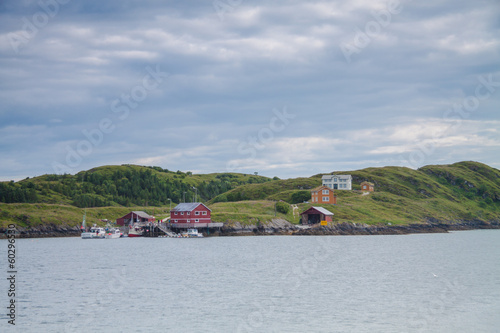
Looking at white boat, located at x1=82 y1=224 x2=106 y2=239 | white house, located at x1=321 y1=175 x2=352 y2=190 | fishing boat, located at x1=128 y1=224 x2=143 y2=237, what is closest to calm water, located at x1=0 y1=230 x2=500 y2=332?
white boat, located at x1=82 y1=224 x2=106 y2=239

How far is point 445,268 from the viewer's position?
64250 millimetres

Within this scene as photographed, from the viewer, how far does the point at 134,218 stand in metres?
146

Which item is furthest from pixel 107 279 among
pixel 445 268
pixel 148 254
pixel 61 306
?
pixel 445 268

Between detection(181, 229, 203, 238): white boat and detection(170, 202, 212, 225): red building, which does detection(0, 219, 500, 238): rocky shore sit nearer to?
detection(170, 202, 212, 225): red building

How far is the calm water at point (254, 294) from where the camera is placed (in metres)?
33.3

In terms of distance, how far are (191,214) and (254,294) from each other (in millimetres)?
86260

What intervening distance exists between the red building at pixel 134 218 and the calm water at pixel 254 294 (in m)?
70.5

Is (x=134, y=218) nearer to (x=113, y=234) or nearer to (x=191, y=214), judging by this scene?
(x=113, y=234)

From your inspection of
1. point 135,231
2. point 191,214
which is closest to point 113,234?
point 135,231

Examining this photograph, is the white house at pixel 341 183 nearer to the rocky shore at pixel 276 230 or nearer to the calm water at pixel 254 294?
the rocky shore at pixel 276 230

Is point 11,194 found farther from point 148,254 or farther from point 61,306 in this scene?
point 61,306

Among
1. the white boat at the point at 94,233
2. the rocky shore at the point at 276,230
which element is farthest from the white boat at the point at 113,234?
the rocky shore at the point at 276,230

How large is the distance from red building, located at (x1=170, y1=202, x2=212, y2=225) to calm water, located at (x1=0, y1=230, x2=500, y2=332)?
53514mm

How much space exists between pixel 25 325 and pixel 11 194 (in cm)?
15794
